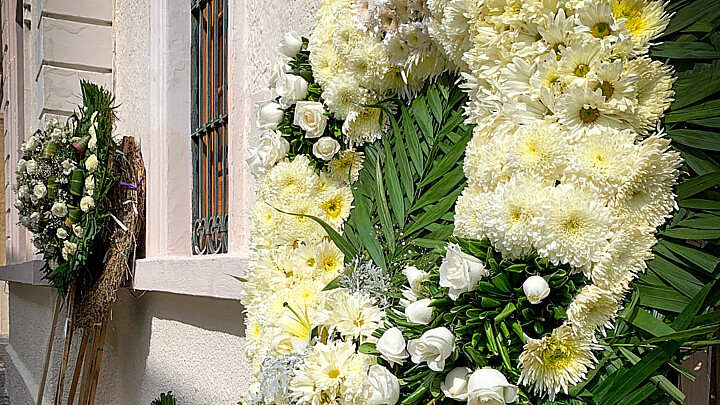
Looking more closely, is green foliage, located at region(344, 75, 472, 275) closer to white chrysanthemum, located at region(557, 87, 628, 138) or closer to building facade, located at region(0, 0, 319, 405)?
white chrysanthemum, located at region(557, 87, 628, 138)

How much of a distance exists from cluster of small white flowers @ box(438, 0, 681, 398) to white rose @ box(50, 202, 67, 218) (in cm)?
233

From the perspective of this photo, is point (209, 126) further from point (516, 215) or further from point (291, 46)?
point (516, 215)

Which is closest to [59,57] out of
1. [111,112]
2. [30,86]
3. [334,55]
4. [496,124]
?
[111,112]

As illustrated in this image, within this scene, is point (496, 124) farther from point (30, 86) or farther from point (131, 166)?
point (30, 86)

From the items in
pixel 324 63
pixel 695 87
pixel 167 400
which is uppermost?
pixel 324 63

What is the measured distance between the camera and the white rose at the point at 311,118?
2.98 feet

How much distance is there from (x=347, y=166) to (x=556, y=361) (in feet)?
Result: 1.48

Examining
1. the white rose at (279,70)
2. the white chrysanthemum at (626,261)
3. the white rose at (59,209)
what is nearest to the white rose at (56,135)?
the white rose at (59,209)

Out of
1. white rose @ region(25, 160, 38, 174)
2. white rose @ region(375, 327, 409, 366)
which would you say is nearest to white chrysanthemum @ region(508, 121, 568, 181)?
white rose @ region(375, 327, 409, 366)

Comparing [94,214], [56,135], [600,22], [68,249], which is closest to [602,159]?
[600,22]

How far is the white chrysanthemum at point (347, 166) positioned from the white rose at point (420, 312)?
0.29m

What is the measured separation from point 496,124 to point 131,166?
2.13 metres

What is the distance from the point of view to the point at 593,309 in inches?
21.0

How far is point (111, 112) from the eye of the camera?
278 centimetres
